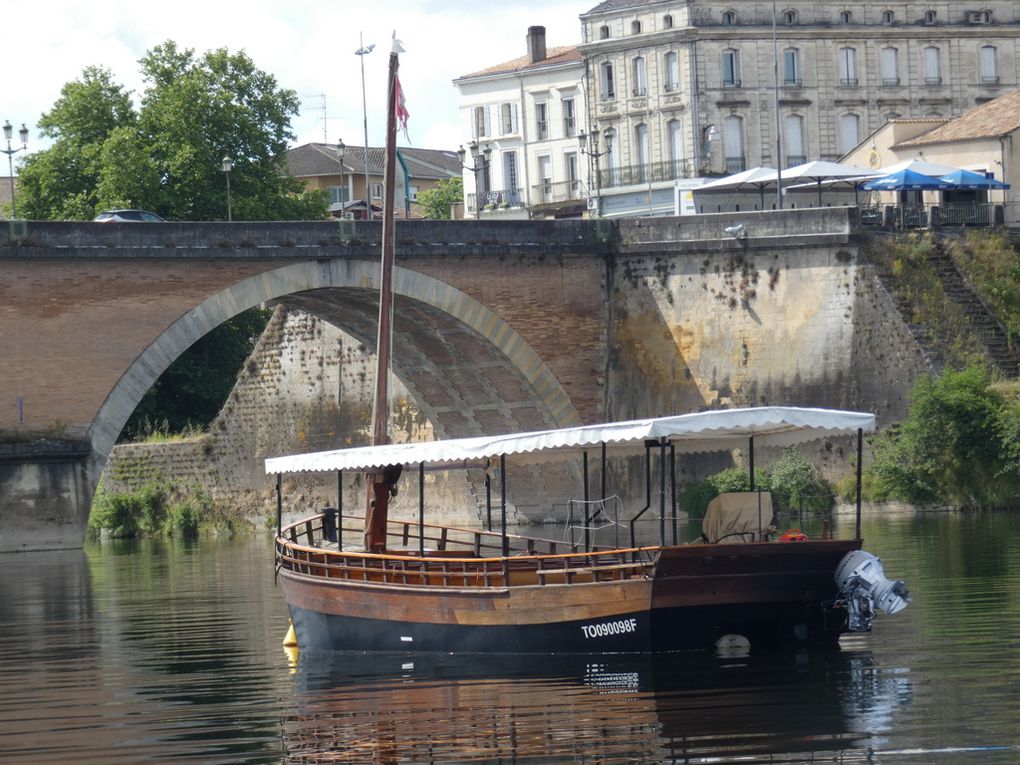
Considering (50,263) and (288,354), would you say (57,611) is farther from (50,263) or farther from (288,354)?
(288,354)

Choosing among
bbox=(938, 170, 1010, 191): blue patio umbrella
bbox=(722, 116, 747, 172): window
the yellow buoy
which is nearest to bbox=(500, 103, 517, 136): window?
bbox=(722, 116, 747, 172): window

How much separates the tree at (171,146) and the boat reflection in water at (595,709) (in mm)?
41916

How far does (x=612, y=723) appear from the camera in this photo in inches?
668

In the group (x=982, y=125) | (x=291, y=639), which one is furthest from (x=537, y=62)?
(x=291, y=639)

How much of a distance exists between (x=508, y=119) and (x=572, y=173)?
476cm

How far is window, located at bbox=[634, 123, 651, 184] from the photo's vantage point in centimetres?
6644

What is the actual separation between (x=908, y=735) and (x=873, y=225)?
29.7 meters

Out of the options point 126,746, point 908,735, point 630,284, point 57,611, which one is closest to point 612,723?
point 908,735

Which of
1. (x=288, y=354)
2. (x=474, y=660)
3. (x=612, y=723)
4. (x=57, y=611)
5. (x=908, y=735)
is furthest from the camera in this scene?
(x=288, y=354)

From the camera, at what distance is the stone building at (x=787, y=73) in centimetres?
6412

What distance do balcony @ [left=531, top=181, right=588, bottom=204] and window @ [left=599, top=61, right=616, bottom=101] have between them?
4791 mm

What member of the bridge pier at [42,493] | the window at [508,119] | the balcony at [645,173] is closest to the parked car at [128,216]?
the bridge pier at [42,493]

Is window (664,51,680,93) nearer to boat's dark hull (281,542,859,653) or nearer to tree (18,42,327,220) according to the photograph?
tree (18,42,327,220)

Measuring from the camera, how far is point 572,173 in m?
73.5
